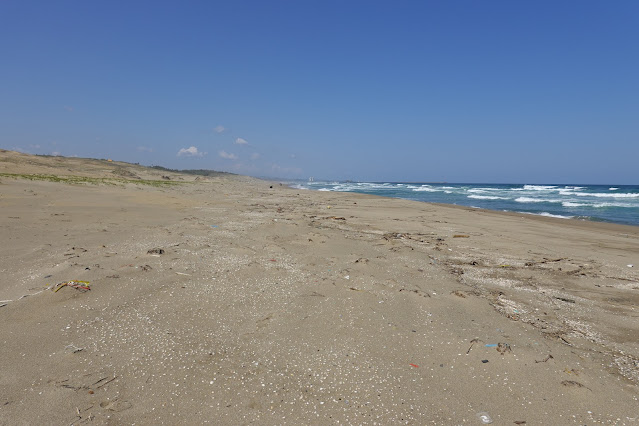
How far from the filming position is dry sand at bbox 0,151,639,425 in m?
2.41

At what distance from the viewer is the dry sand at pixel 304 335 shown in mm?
2410

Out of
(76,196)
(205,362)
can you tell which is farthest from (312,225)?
(76,196)

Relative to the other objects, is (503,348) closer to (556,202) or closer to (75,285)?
(75,285)

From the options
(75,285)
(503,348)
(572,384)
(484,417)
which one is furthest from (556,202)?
(75,285)

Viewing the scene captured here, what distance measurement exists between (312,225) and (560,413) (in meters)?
7.88

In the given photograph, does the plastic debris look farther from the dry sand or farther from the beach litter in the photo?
the beach litter

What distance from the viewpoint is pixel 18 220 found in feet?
24.4

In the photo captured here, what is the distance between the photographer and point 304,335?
3.37 metres

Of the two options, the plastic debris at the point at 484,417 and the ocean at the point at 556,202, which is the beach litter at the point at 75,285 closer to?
the plastic debris at the point at 484,417

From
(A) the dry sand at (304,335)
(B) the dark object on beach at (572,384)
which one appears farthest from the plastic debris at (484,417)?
(B) the dark object on beach at (572,384)

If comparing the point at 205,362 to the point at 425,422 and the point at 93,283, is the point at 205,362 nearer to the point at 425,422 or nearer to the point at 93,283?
the point at 425,422

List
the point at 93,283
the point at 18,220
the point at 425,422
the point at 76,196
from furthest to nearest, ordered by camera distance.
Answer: the point at 76,196 < the point at 18,220 < the point at 93,283 < the point at 425,422

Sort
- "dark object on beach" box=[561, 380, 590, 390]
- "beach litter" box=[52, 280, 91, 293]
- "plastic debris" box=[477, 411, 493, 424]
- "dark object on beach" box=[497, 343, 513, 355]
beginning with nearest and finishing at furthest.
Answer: "plastic debris" box=[477, 411, 493, 424] < "dark object on beach" box=[561, 380, 590, 390] < "dark object on beach" box=[497, 343, 513, 355] < "beach litter" box=[52, 280, 91, 293]

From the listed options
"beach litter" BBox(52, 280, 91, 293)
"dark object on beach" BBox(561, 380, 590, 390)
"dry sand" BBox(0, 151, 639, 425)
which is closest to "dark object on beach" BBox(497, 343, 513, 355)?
"dry sand" BBox(0, 151, 639, 425)
